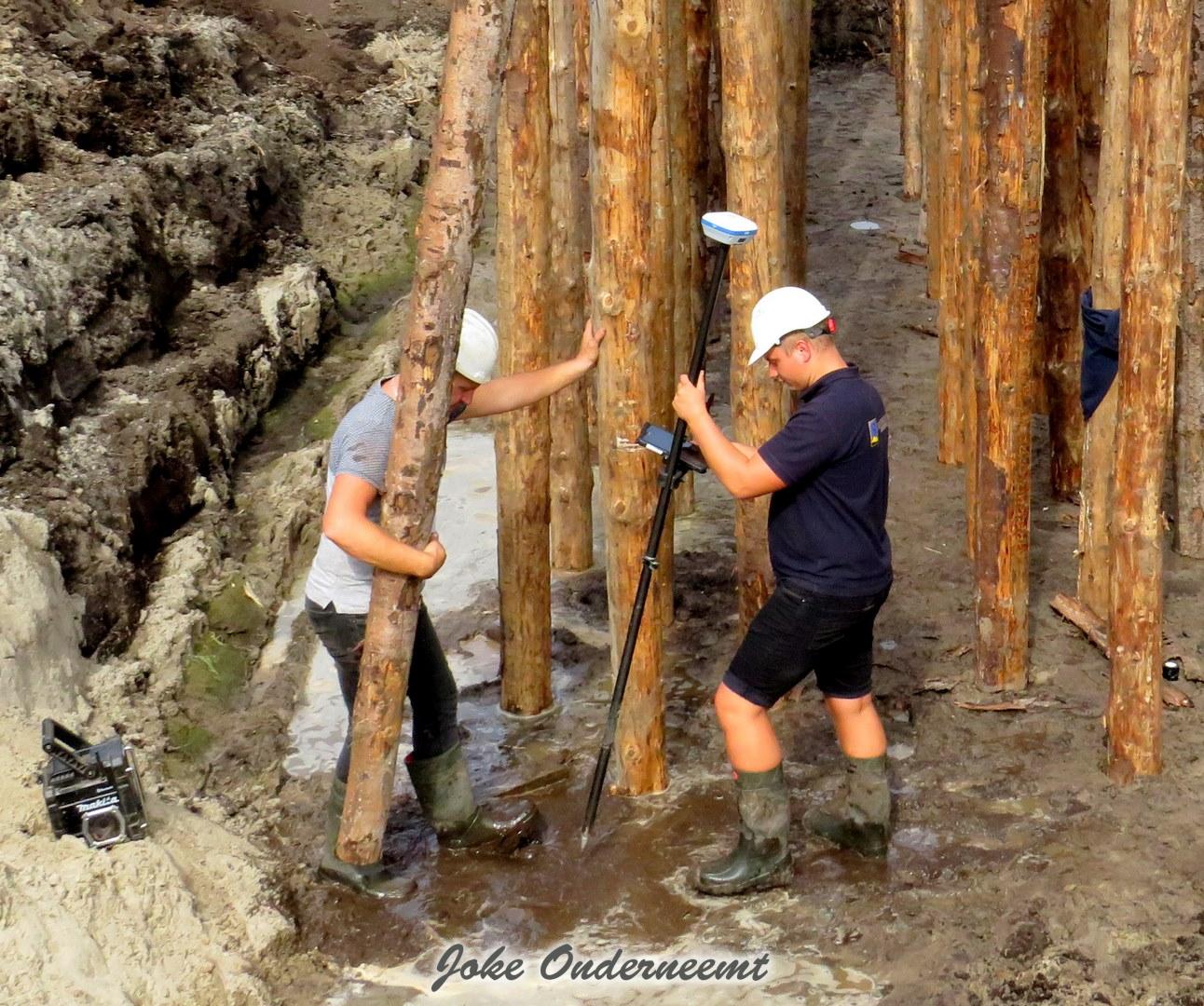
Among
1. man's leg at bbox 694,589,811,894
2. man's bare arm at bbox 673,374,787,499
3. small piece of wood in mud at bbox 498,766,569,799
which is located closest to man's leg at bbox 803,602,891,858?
man's leg at bbox 694,589,811,894

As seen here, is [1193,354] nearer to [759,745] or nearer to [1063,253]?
[1063,253]

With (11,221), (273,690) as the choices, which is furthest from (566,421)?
(11,221)

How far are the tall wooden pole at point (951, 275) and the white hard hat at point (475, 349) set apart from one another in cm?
348

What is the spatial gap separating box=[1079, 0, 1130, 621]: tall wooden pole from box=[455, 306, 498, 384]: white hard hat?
8.30 ft

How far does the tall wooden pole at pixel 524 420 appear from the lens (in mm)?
5652

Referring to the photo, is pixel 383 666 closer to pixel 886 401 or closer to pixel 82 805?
pixel 82 805

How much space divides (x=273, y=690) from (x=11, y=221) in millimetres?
2950

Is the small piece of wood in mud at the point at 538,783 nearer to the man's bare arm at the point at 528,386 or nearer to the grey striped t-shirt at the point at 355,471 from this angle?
the grey striped t-shirt at the point at 355,471

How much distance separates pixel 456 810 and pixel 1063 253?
13.3 ft

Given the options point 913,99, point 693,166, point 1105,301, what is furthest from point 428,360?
point 913,99

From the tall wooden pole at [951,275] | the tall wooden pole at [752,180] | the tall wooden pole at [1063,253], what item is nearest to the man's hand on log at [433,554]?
the tall wooden pole at [752,180]

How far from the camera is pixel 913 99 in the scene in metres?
12.6

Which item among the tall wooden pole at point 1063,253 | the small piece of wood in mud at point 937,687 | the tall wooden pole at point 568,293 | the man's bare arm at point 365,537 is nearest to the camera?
the man's bare arm at point 365,537

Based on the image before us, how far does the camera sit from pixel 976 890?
4.78 meters
